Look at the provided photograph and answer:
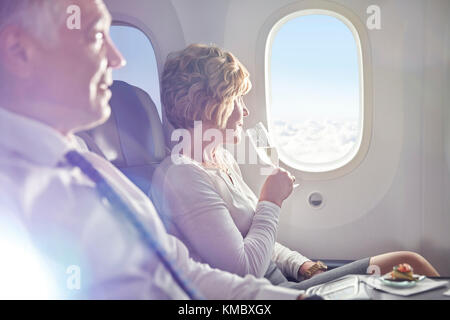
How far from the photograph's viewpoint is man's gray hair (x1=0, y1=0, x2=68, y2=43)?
69 centimetres

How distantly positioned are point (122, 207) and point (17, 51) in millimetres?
307

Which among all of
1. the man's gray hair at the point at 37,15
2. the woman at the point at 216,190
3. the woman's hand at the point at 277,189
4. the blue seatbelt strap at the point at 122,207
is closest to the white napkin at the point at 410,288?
the woman at the point at 216,190

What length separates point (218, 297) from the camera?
0.84 metres

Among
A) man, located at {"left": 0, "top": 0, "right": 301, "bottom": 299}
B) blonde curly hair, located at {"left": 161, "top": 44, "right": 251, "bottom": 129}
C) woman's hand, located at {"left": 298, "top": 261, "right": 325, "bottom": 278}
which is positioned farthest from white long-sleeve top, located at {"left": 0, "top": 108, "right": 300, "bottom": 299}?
woman's hand, located at {"left": 298, "top": 261, "right": 325, "bottom": 278}

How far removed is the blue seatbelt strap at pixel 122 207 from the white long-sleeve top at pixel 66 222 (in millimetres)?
10

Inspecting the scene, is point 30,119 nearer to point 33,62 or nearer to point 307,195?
point 33,62

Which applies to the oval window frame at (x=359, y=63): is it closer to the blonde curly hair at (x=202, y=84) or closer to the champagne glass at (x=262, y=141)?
the champagne glass at (x=262, y=141)

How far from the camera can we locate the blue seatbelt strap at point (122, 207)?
707 millimetres

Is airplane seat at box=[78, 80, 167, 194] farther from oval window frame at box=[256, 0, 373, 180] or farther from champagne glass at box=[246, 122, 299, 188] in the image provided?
oval window frame at box=[256, 0, 373, 180]

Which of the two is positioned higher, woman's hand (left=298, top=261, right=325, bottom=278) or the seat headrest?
the seat headrest

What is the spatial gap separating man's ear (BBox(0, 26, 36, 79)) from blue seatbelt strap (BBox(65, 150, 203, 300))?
0.16 m

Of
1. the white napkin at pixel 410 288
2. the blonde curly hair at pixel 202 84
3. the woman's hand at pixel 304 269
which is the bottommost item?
the woman's hand at pixel 304 269

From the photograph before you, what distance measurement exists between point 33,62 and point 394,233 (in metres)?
1.52
